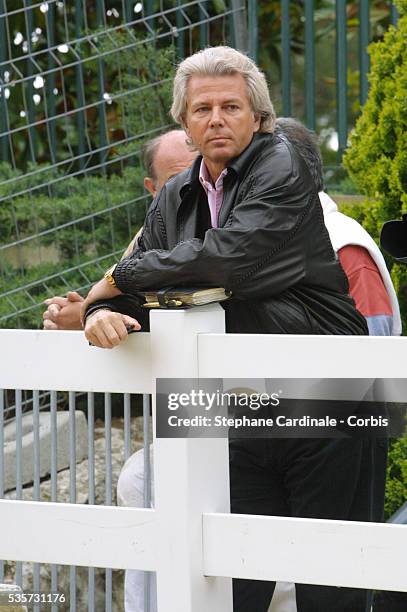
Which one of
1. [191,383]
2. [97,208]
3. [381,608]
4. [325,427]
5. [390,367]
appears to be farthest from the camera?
[97,208]

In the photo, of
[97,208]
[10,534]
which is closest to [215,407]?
[10,534]

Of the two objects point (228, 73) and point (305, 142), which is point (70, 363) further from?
point (305, 142)

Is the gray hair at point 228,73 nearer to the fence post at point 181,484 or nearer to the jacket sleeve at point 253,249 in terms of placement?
the jacket sleeve at point 253,249

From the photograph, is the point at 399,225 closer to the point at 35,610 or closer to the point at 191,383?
the point at 191,383

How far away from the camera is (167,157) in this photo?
13.5ft

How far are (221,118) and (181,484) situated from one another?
96 cm

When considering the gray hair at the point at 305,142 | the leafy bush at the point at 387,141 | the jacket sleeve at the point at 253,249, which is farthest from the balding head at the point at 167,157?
the jacket sleeve at the point at 253,249

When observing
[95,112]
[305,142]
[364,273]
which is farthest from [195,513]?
[95,112]

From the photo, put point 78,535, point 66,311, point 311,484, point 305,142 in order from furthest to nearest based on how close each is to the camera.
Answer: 1. point 305,142
2. point 66,311
3. point 311,484
4. point 78,535

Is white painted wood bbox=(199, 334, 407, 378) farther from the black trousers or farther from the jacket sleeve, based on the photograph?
the black trousers

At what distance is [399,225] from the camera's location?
309 cm

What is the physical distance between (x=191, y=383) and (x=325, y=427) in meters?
0.40

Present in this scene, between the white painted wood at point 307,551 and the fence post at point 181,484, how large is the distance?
5cm

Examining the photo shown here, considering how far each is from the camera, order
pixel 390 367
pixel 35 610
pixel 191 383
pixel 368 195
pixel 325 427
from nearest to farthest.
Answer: pixel 390 367, pixel 191 383, pixel 325 427, pixel 35 610, pixel 368 195
